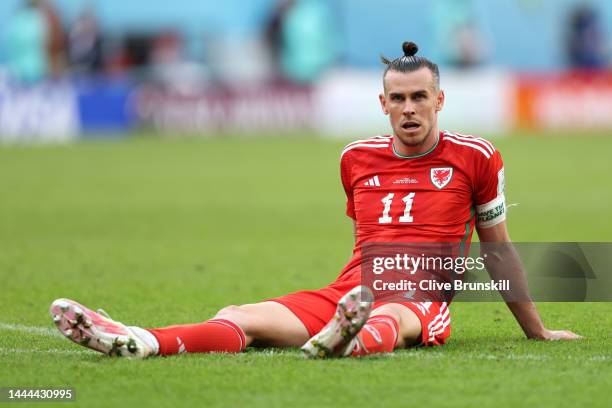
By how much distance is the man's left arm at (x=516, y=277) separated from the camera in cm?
660

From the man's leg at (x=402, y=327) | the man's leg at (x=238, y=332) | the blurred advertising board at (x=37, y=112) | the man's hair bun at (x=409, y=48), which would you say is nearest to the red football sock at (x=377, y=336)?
the man's leg at (x=402, y=327)

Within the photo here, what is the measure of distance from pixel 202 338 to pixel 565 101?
24738 millimetres

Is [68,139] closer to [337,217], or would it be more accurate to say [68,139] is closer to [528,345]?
[337,217]

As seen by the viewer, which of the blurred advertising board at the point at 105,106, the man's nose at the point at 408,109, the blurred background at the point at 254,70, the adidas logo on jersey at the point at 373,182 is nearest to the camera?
the man's nose at the point at 408,109

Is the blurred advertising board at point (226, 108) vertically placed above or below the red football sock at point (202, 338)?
below

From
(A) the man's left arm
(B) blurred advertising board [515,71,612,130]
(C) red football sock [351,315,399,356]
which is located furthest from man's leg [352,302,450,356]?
(B) blurred advertising board [515,71,612,130]

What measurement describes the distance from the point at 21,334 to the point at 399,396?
108 inches

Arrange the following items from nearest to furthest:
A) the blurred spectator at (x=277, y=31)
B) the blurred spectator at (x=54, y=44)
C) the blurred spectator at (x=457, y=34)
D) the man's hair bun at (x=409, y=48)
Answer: the man's hair bun at (x=409, y=48) < the blurred spectator at (x=54, y=44) < the blurred spectator at (x=457, y=34) < the blurred spectator at (x=277, y=31)

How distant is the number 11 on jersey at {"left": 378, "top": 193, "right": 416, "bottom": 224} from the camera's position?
22.2 ft

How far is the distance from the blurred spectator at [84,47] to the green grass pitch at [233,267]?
181 inches

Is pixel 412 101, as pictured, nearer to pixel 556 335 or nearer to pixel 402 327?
pixel 402 327

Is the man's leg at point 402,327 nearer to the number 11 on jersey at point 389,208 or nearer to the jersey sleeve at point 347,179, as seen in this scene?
the number 11 on jersey at point 389,208

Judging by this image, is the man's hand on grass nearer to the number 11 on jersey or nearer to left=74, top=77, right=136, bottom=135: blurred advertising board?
the number 11 on jersey

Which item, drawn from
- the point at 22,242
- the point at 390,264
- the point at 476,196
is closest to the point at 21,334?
the point at 390,264
